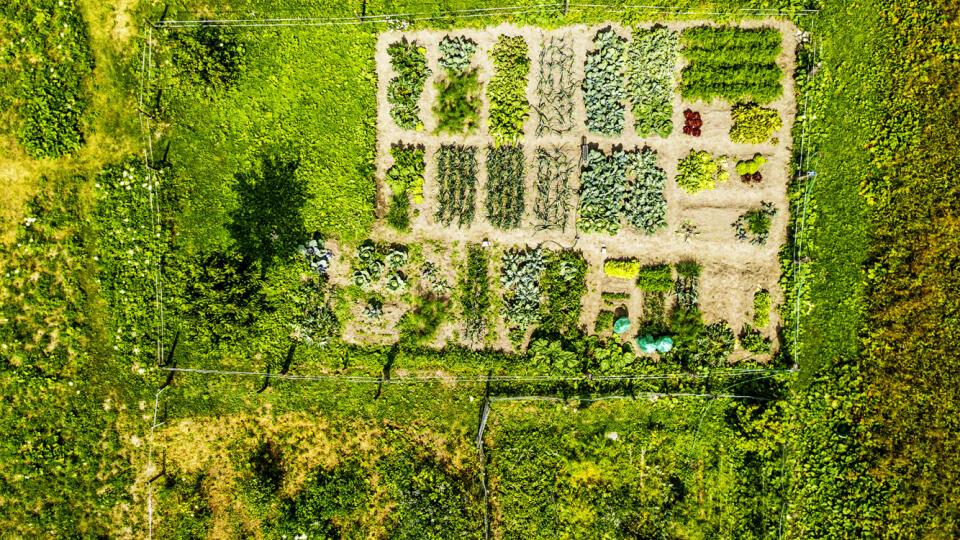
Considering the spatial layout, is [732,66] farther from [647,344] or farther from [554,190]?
[647,344]

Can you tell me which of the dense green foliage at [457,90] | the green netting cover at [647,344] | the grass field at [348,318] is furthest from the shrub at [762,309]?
the dense green foliage at [457,90]

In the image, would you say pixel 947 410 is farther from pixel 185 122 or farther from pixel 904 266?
pixel 185 122

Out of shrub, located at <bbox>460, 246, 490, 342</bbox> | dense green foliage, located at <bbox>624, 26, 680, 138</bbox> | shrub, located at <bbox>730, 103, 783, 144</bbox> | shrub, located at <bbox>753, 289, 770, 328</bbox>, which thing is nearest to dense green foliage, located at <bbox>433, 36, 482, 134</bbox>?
shrub, located at <bbox>460, 246, 490, 342</bbox>

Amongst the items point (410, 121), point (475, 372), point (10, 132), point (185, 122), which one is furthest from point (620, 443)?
point (10, 132)

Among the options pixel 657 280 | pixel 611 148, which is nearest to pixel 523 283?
pixel 657 280

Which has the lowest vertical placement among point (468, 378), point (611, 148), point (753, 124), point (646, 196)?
point (468, 378)
